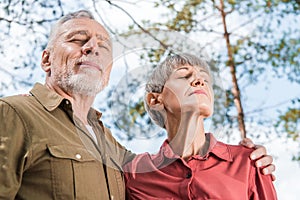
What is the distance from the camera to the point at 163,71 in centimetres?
161

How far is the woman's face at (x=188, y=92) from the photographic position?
4.94ft

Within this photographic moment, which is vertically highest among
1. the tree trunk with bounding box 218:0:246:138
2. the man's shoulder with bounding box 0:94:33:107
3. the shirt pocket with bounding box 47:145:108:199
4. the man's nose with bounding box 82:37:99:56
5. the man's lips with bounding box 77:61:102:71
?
the tree trunk with bounding box 218:0:246:138

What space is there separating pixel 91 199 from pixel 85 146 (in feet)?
0.64

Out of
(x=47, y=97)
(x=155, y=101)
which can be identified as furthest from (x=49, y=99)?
(x=155, y=101)

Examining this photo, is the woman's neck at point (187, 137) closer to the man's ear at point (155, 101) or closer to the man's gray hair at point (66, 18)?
the man's ear at point (155, 101)

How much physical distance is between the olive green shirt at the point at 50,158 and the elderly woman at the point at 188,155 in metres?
0.10

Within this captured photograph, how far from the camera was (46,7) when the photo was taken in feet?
10.8

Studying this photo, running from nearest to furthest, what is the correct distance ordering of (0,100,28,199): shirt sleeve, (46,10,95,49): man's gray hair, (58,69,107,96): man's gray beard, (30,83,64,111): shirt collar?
1. (0,100,28,199): shirt sleeve
2. (30,83,64,111): shirt collar
3. (58,69,107,96): man's gray beard
4. (46,10,95,49): man's gray hair

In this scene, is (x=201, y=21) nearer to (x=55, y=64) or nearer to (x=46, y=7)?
(x=46, y=7)

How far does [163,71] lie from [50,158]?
Answer: 466 millimetres

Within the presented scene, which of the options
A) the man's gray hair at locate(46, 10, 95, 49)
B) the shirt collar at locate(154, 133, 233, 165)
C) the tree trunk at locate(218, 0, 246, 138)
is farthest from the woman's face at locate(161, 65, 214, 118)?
the tree trunk at locate(218, 0, 246, 138)

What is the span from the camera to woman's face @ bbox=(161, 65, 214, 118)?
4.94ft

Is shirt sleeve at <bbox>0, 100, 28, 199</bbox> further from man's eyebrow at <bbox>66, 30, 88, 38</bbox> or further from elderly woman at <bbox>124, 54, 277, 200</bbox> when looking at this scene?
man's eyebrow at <bbox>66, 30, 88, 38</bbox>

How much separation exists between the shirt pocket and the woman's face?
12.4 inches
